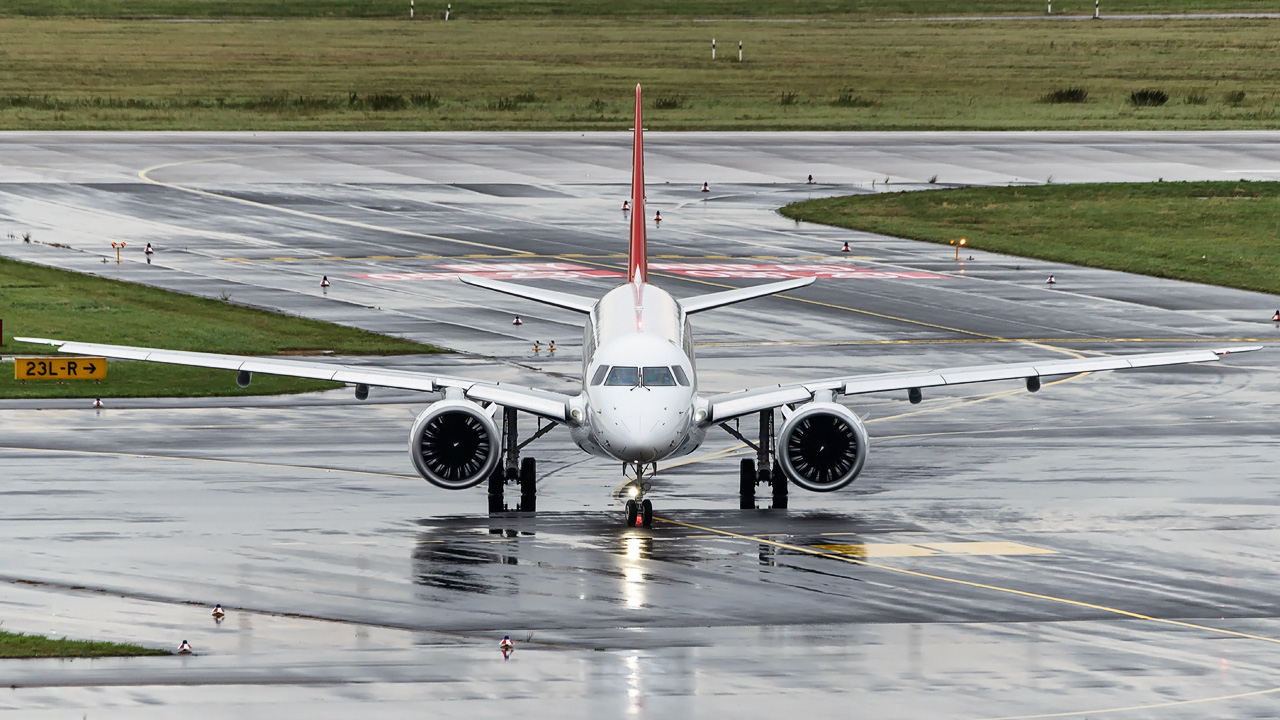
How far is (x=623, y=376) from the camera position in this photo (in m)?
31.5

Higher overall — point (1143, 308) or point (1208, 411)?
point (1143, 308)

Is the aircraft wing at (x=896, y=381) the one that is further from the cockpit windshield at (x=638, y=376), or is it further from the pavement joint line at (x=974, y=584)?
the pavement joint line at (x=974, y=584)

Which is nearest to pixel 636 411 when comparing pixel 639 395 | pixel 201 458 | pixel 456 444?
pixel 639 395

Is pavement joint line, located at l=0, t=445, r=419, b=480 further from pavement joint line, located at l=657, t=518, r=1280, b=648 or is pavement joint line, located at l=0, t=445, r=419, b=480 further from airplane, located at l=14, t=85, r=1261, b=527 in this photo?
pavement joint line, located at l=657, t=518, r=1280, b=648

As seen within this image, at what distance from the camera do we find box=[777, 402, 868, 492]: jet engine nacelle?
3200cm

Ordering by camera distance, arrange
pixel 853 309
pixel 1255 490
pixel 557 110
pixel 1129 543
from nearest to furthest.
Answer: pixel 1129 543, pixel 1255 490, pixel 853 309, pixel 557 110

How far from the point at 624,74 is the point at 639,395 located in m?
109

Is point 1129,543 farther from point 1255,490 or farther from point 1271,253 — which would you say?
point 1271,253

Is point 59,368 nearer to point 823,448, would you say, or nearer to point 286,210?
point 823,448

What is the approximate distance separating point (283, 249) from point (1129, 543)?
141 ft

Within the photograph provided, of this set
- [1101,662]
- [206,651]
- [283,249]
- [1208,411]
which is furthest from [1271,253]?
[206,651]

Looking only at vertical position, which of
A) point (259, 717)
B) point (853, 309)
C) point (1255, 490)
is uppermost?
point (853, 309)

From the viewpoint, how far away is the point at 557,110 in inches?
4550

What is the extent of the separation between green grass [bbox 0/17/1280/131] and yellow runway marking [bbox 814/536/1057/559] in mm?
77857
